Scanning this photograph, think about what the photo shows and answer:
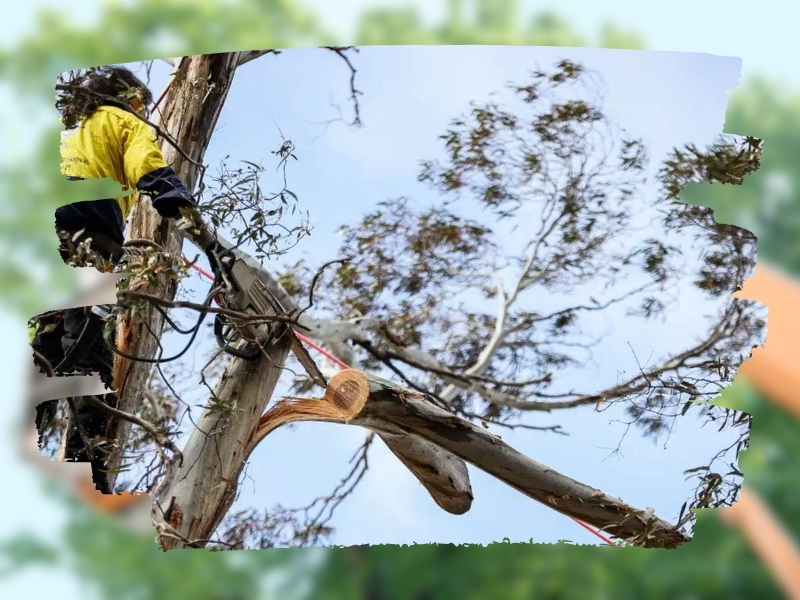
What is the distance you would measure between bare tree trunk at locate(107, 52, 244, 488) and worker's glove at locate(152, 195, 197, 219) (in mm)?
14

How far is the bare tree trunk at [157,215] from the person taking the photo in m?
1.48

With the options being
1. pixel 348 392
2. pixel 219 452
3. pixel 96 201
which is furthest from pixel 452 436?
pixel 96 201

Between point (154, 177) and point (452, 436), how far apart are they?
644 mm

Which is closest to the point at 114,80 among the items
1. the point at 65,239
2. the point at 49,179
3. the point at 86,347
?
the point at 65,239

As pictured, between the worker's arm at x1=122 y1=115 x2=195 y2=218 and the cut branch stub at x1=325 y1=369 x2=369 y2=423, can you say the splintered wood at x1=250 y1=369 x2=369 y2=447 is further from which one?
the worker's arm at x1=122 y1=115 x2=195 y2=218

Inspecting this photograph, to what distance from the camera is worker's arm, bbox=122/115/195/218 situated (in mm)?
1455

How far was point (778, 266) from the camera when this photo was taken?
5.05 ft

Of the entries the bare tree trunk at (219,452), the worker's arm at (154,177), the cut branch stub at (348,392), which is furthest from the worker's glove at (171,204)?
the cut branch stub at (348,392)

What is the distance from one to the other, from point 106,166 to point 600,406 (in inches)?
35.1

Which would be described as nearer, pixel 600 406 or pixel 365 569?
pixel 600 406

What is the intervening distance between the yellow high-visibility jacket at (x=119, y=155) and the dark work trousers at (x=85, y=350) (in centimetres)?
4

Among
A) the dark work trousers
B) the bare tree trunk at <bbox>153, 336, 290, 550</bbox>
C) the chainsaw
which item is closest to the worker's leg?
the dark work trousers

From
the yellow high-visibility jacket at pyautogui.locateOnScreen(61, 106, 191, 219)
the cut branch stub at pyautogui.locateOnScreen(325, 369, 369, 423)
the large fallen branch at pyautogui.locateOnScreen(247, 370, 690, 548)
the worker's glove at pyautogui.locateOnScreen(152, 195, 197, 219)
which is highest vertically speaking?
the yellow high-visibility jacket at pyautogui.locateOnScreen(61, 106, 191, 219)

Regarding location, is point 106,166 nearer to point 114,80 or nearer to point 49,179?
point 114,80
